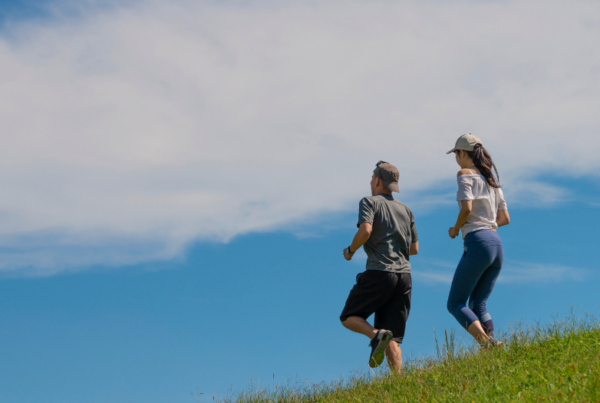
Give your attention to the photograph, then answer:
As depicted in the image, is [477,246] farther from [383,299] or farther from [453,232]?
[383,299]

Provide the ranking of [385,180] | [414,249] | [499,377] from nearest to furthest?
[499,377], [385,180], [414,249]

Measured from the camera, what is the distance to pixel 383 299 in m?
6.78

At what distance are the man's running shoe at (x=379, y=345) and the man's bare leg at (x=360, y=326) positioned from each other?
4.7 inches

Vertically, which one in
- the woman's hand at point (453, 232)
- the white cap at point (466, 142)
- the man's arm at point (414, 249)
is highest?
the white cap at point (466, 142)

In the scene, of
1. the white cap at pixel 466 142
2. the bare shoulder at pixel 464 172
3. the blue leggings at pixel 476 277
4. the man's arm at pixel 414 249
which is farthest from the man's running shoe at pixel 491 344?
Answer: the white cap at pixel 466 142

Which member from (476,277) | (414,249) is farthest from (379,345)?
(414,249)

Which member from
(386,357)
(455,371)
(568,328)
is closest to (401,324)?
(386,357)

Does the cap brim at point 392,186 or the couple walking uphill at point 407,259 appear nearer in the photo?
the couple walking uphill at point 407,259

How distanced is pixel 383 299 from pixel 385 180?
5.07ft

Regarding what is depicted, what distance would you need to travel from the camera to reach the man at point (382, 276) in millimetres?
6703

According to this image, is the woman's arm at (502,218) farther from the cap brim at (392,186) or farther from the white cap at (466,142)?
the cap brim at (392,186)

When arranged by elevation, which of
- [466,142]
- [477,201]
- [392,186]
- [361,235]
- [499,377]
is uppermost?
[466,142]

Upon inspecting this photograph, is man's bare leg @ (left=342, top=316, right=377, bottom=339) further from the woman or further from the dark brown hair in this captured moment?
the dark brown hair

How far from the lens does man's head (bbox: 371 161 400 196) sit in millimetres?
7184
